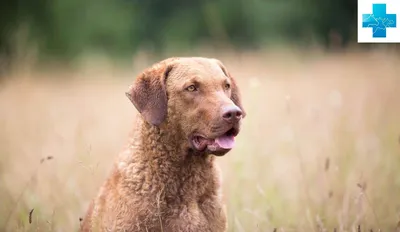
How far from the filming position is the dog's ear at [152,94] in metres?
4.43

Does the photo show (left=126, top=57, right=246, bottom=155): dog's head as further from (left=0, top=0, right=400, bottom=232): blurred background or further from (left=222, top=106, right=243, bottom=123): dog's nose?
(left=0, top=0, right=400, bottom=232): blurred background

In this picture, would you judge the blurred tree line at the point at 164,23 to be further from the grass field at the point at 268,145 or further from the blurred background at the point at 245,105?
the grass field at the point at 268,145

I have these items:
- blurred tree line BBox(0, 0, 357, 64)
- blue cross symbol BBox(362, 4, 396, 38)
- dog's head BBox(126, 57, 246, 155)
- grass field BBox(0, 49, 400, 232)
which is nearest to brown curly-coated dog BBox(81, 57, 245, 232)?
dog's head BBox(126, 57, 246, 155)

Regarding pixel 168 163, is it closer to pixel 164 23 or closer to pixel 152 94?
pixel 152 94

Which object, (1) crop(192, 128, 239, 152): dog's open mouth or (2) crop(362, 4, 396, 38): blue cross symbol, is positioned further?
(2) crop(362, 4, 396, 38): blue cross symbol

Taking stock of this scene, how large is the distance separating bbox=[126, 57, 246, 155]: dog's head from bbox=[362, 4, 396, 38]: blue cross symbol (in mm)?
2056

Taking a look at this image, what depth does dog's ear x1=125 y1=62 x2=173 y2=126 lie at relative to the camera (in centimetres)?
443

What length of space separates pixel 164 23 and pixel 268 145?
662 cm

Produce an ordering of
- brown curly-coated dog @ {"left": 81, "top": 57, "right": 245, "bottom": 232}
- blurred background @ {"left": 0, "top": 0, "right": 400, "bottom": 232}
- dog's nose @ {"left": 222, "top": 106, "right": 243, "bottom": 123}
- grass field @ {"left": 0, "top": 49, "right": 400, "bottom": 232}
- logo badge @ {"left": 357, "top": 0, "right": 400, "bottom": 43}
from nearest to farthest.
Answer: dog's nose @ {"left": 222, "top": 106, "right": 243, "bottom": 123}
brown curly-coated dog @ {"left": 81, "top": 57, "right": 245, "bottom": 232}
grass field @ {"left": 0, "top": 49, "right": 400, "bottom": 232}
blurred background @ {"left": 0, "top": 0, "right": 400, "bottom": 232}
logo badge @ {"left": 357, "top": 0, "right": 400, "bottom": 43}

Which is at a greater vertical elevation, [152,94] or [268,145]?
[152,94]

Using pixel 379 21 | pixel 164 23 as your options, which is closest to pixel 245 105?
pixel 379 21

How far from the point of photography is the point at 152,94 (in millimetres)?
4504

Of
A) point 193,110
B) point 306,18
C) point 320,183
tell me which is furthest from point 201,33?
point 193,110

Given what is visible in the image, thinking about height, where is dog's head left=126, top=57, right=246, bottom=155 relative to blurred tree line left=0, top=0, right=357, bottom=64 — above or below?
above
